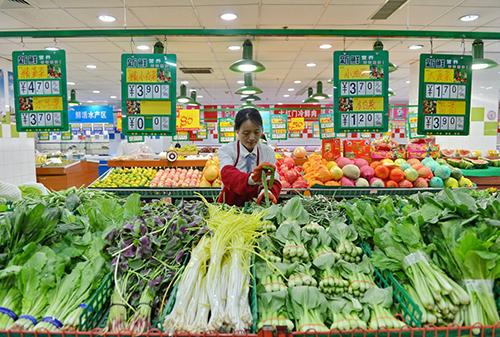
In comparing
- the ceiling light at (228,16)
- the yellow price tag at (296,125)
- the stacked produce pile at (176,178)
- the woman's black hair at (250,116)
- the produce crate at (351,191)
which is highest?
the ceiling light at (228,16)

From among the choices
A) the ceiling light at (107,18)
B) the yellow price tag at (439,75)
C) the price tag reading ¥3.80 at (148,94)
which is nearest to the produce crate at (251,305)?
the price tag reading ¥3.80 at (148,94)

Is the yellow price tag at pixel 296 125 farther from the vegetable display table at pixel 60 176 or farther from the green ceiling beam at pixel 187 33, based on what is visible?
the green ceiling beam at pixel 187 33

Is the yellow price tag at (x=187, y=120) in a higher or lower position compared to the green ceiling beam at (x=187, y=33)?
lower

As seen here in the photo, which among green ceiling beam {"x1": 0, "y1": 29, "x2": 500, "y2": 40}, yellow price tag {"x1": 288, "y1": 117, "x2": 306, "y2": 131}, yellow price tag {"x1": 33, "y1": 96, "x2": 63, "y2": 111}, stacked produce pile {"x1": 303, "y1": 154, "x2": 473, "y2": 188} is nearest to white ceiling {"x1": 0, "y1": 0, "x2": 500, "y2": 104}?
green ceiling beam {"x1": 0, "y1": 29, "x2": 500, "y2": 40}

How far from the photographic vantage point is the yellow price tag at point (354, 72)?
12.8 feet

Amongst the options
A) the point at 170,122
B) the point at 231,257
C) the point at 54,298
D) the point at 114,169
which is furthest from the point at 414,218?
the point at 114,169

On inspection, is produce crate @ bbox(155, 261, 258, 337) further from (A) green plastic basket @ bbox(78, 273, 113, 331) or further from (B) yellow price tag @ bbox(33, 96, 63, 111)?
(B) yellow price tag @ bbox(33, 96, 63, 111)

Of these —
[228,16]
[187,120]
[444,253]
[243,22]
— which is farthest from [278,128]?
[444,253]

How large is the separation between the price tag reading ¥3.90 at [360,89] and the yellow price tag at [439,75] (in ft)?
1.46

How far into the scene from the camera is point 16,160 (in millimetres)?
7406

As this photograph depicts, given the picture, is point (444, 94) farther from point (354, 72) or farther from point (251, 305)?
point (251, 305)

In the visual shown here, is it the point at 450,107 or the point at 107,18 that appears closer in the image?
the point at 450,107

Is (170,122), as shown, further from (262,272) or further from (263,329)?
(263,329)

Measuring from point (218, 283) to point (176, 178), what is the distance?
488 centimetres
